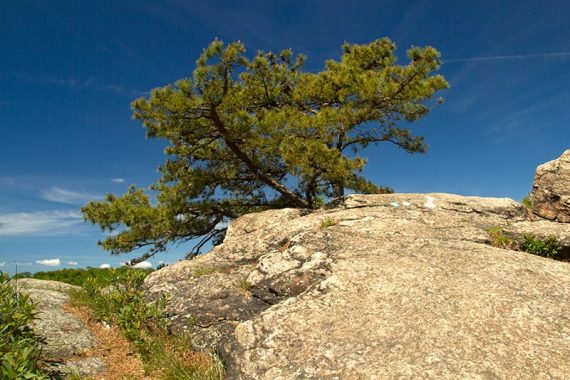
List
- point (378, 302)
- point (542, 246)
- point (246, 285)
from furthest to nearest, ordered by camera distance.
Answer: point (542, 246)
point (246, 285)
point (378, 302)

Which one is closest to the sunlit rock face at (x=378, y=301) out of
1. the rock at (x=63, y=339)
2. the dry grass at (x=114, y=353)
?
the dry grass at (x=114, y=353)

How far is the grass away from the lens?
655cm

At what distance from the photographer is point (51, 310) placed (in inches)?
360

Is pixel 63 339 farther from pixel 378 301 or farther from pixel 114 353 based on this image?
pixel 378 301

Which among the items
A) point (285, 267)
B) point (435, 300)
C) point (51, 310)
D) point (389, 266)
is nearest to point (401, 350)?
point (435, 300)

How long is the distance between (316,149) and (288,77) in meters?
5.79

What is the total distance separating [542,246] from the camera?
8883mm

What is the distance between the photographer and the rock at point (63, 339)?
23.2 ft

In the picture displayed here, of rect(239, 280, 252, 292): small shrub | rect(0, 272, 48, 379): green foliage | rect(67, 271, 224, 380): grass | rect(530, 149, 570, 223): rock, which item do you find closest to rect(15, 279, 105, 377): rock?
rect(0, 272, 48, 379): green foliage

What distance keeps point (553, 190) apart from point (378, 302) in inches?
282

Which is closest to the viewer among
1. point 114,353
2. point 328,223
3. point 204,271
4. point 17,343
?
point 17,343

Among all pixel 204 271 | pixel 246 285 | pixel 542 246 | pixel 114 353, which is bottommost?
pixel 114 353

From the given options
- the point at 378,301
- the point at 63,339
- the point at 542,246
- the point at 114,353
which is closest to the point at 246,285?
the point at 114,353

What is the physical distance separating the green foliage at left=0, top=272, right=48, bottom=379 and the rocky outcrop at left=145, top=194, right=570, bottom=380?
89.9 inches
